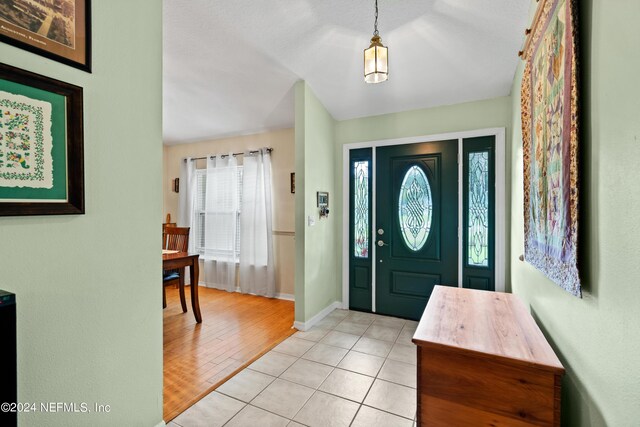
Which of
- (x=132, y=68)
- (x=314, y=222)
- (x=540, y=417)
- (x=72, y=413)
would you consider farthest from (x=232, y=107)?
(x=540, y=417)

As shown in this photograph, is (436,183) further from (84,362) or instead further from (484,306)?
(84,362)

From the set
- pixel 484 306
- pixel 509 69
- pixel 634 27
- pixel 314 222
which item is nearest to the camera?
pixel 634 27

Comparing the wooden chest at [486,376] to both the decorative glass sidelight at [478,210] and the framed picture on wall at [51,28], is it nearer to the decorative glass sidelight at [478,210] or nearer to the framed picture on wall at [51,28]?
the decorative glass sidelight at [478,210]

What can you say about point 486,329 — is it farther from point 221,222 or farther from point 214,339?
point 221,222

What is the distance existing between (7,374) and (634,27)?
6.47 feet

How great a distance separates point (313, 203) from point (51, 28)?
235 cm

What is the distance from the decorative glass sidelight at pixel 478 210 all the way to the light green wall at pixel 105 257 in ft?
9.46

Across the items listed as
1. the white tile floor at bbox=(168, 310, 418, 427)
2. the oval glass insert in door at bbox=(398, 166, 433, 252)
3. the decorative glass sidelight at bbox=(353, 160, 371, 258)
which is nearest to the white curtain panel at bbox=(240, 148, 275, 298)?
the decorative glass sidelight at bbox=(353, 160, 371, 258)

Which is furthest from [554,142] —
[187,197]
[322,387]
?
[187,197]

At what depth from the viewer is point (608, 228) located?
33.9 inches

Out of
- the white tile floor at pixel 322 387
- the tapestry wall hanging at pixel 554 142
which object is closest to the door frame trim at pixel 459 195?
the white tile floor at pixel 322 387

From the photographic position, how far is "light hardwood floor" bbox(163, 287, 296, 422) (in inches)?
81.7

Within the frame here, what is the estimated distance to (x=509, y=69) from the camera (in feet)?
8.30

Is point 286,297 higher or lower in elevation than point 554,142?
lower
